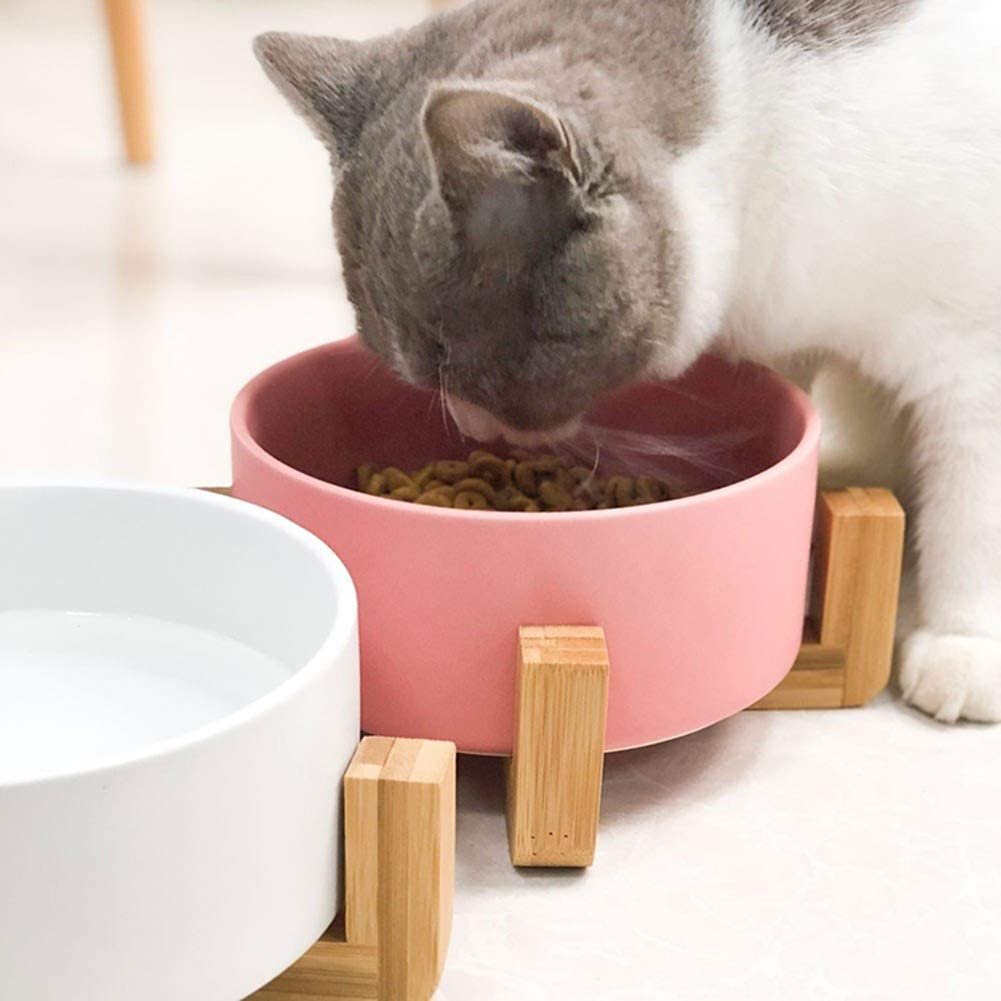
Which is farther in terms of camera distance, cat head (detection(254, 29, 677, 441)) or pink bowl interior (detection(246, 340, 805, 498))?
pink bowl interior (detection(246, 340, 805, 498))

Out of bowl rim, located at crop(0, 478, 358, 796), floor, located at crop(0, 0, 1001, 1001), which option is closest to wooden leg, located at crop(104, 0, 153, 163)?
floor, located at crop(0, 0, 1001, 1001)

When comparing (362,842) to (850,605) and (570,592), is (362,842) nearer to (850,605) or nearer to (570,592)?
(570,592)

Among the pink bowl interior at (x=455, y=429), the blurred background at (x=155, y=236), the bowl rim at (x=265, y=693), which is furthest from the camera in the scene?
the blurred background at (x=155, y=236)

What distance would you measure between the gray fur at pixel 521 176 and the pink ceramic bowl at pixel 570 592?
124 mm

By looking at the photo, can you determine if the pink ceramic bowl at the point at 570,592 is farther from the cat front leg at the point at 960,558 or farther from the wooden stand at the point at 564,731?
the cat front leg at the point at 960,558

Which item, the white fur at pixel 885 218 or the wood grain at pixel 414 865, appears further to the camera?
the white fur at pixel 885 218

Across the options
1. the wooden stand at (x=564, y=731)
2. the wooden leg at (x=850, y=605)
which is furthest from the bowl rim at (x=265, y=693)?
the wooden leg at (x=850, y=605)

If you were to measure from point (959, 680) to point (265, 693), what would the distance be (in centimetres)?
52

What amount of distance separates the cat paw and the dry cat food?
0.74 ft

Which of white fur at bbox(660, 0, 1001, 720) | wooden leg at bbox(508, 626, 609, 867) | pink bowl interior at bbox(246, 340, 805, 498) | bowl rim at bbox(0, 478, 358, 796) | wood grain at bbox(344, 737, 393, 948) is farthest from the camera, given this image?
pink bowl interior at bbox(246, 340, 805, 498)

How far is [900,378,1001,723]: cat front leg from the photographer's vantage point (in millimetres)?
1066

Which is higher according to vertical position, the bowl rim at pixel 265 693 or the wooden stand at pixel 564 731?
the bowl rim at pixel 265 693

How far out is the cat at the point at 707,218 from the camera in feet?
3.01

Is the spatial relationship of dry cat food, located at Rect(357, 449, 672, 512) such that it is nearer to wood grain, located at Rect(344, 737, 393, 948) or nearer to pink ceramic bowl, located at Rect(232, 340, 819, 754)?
pink ceramic bowl, located at Rect(232, 340, 819, 754)
